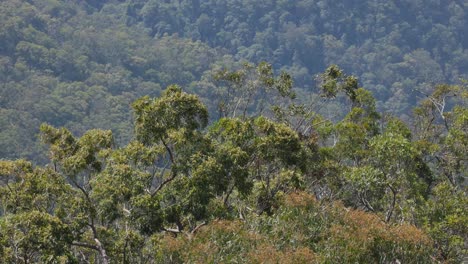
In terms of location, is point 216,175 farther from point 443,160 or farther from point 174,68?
point 174,68

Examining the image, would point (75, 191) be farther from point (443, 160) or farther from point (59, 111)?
point (59, 111)

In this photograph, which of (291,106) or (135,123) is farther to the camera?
(291,106)

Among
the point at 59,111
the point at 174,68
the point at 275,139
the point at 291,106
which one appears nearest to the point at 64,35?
the point at 174,68

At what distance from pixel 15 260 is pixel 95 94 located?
132 meters

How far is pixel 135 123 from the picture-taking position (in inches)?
715

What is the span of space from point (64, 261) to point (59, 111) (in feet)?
381

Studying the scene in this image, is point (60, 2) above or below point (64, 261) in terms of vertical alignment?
below

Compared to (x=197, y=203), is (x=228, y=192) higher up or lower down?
lower down

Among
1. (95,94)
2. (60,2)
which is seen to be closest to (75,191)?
(95,94)

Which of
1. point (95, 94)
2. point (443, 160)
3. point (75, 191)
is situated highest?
point (75, 191)

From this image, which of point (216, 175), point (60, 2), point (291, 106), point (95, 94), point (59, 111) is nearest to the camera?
point (216, 175)

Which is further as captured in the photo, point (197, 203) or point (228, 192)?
point (228, 192)

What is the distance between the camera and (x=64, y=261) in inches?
615

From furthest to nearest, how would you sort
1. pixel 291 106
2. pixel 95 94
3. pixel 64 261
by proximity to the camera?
pixel 95 94, pixel 291 106, pixel 64 261
